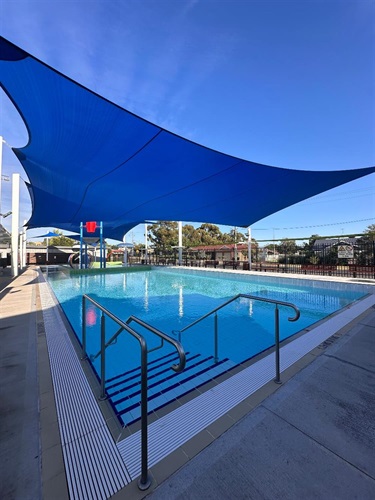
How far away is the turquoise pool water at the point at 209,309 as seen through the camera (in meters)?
3.99

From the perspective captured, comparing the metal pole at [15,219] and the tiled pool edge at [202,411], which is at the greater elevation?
the metal pole at [15,219]

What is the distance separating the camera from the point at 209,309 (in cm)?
701

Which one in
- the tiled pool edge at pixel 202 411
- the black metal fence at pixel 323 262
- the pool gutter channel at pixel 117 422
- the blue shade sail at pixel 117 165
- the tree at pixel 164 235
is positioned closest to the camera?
the pool gutter channel at pixel 117 422

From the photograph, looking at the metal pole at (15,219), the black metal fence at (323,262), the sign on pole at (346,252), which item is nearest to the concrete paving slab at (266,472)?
the black metal fence at (323,262)

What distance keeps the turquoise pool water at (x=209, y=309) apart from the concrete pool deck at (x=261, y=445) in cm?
124

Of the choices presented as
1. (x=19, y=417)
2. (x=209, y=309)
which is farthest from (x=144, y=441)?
(x=209, y=309)

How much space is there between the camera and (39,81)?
314 cm

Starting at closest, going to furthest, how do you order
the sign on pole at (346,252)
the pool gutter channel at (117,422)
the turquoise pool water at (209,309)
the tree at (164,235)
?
the pool gutter channel at (117,422) < the turquoise pool water at (209,309) < the sign on pole at (346,252) < the tree at (164,235)

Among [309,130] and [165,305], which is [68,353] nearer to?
[165,305]

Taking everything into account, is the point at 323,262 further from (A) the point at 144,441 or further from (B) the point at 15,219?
(B) the point at 15,219

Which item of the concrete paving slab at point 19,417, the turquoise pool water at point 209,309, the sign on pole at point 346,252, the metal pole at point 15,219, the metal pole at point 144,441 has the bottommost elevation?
the turquoise pool water at point 209,309

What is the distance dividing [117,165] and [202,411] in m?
5.48

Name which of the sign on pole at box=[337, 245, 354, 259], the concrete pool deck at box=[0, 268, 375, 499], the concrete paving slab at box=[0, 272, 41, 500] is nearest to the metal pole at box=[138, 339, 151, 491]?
the concrete pool deck at box=[0, 268, 375, 499]

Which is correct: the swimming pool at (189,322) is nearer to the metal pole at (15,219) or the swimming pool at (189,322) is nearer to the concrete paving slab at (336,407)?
the concrete paving slab at (336,407)
